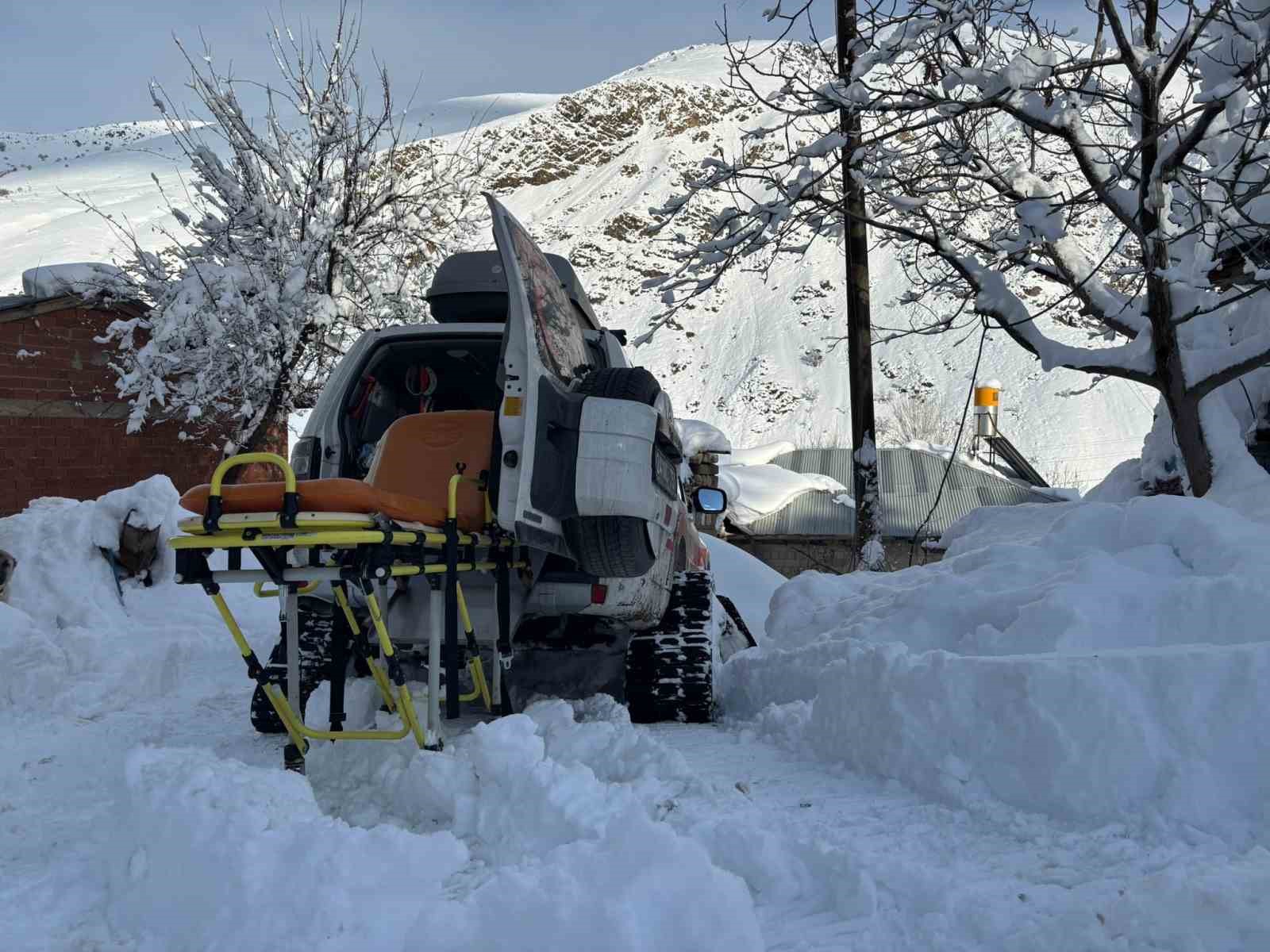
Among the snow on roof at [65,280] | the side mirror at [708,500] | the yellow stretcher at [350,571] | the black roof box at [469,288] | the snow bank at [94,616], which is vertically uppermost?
the snow on roof at [65,280]

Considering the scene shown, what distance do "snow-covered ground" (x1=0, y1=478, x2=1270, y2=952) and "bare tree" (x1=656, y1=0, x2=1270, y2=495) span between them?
108 inches

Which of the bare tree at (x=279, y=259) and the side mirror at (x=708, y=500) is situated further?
the bare tree at (x=279, y=259)

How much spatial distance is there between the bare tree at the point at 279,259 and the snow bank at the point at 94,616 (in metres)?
5.47

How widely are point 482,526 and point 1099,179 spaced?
6209 mm

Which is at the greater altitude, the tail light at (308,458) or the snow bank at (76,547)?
the tail light at (308,458)

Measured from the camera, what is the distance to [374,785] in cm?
363

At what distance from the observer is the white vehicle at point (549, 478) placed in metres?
4.21

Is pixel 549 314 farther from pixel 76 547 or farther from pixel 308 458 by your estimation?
pixel 76 547

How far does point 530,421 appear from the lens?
13.6 feet

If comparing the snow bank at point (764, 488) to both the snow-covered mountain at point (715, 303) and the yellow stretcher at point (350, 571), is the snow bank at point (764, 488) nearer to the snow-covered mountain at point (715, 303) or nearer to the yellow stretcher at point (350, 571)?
the snow-covered mountain at point (715, 303)

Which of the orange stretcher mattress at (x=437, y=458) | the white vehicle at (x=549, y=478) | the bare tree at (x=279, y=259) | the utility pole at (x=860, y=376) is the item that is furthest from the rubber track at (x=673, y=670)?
the bare tree at (x=279, y=259)

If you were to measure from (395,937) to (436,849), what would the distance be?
429 millimetres

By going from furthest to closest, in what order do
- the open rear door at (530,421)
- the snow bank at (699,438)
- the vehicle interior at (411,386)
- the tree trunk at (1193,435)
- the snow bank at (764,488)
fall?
the snow bank at (764,488) → the snow bank at (699,438) → the tree trunk at (1193,435) → the vehicle interior at (411,386) → the open rear door at (530,421)

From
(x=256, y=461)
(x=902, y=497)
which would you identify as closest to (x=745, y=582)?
(x=256, y=461)
